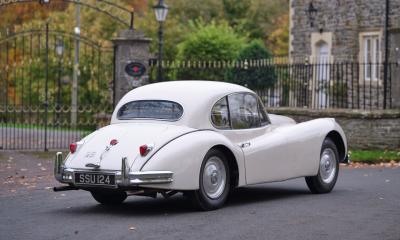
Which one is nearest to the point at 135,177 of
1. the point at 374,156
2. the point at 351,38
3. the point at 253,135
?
the point at 253,135

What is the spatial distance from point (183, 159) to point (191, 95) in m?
1.30

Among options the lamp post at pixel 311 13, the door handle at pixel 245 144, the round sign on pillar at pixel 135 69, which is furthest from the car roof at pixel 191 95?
the lamp post at pixel 311 13

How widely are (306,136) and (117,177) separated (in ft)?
10.5

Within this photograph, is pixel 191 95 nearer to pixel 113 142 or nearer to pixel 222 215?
pixel 113 142

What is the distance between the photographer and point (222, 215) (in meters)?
10.7

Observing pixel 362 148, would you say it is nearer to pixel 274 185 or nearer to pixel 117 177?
pixel 274 185

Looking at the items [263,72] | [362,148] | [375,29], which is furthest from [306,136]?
[375,29]

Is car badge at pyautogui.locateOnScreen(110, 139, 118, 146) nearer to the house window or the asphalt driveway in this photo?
the asphalt driveway

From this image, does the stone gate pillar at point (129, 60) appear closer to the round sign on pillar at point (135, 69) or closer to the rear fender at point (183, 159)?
the round sign on pillar at point (135, 69)

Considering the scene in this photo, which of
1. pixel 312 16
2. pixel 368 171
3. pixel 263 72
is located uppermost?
pixel 312 16

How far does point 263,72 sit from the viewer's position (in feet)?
82.8

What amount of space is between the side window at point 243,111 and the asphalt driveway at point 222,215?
978 millimetres

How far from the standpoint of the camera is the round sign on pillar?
20875mm

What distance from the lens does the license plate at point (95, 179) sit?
10.6 meters
